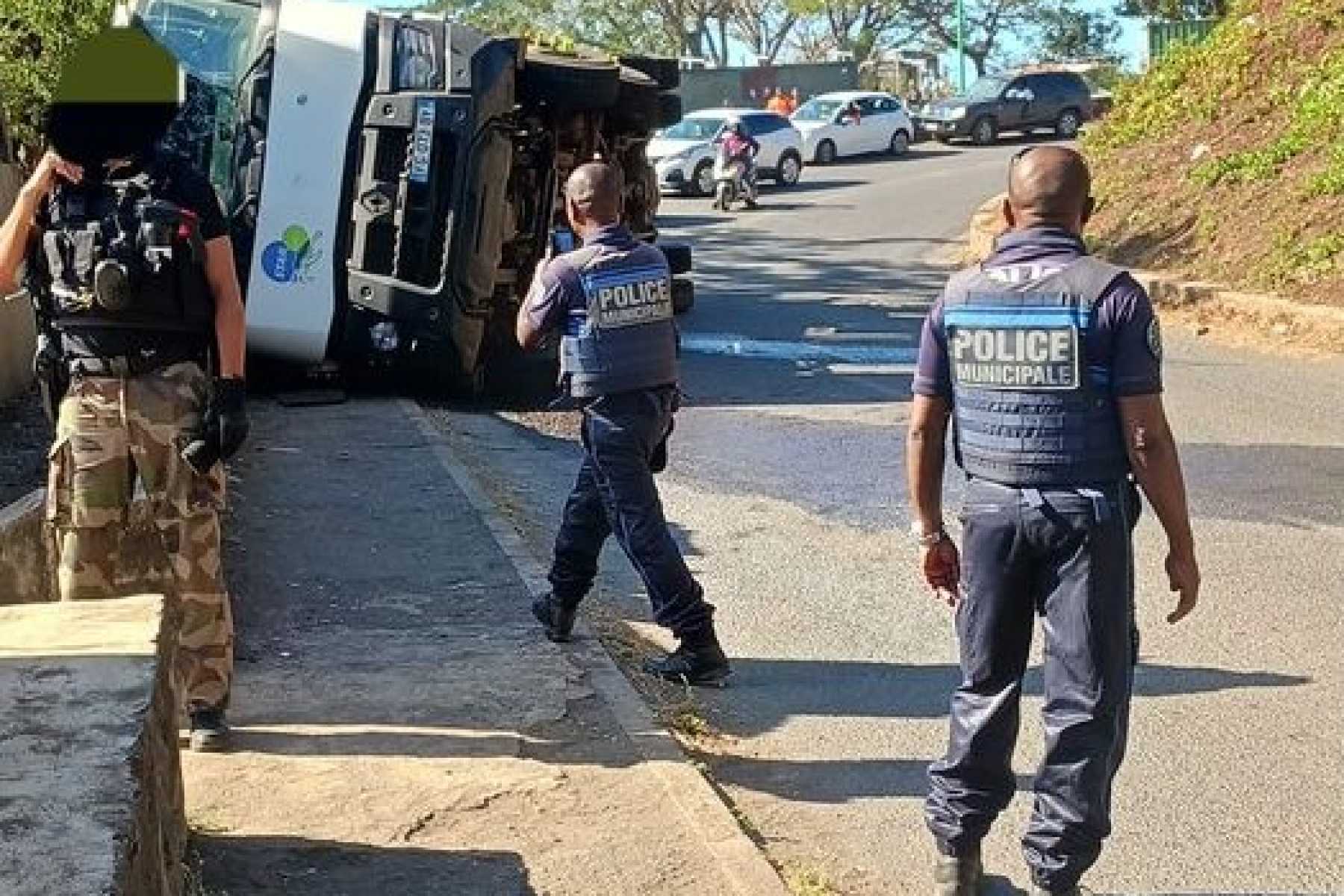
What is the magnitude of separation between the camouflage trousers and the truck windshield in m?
6.52

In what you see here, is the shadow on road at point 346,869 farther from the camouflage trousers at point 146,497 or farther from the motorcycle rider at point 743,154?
the motorcycle rider at point 743,154

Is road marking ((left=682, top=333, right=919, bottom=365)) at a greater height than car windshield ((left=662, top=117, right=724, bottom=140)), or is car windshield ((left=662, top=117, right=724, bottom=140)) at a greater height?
car windshield ((left=662, top=117, right=724, bottom=140))

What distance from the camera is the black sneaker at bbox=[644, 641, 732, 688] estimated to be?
6094mm

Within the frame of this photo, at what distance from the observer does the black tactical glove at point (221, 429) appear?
4938 mm

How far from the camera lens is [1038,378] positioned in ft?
13.2

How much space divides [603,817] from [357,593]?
248cm

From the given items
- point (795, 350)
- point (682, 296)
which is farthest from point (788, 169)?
point (795, 350)

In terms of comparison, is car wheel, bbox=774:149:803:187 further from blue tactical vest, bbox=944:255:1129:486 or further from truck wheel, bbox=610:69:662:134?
blue tactical vest, bbox=944:255:1129:486

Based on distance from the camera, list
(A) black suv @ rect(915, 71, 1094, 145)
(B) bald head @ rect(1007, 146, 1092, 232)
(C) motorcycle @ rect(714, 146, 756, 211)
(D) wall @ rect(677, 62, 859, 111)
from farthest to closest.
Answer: (D) wall @ rect(677, 62, 859, 111) → (A) black suv @ rect(915, 71, 1094, 145) → (C) motorcycle @ rect(714, 146, 756, 211) → (B) bald head @ rect(1007, 146, 1092, 232)

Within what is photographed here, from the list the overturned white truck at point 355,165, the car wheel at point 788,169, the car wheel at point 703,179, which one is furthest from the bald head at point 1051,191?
the car wheel at point 788,169

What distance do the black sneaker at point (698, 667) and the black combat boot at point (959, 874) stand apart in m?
1.85

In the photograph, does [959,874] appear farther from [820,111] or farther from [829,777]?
[820,111]

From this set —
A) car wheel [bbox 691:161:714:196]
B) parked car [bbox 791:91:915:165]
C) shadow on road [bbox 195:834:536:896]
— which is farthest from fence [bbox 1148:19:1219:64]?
shadow on road [bbox 195:834:536:896]

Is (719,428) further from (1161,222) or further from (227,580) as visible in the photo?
(1161,222)
